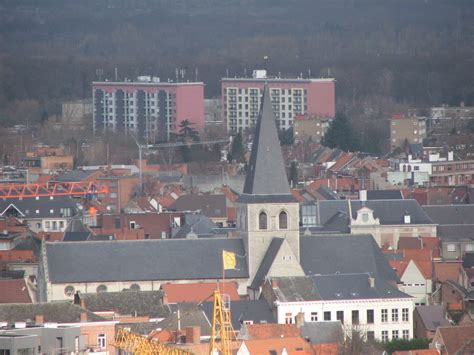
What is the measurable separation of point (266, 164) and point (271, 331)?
34.7 feet

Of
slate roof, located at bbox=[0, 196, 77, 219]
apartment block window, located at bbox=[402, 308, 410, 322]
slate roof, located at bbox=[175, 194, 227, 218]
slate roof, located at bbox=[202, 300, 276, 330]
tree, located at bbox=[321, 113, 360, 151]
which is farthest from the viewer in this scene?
tree, located at bbox=[321, 113, 360, 151]

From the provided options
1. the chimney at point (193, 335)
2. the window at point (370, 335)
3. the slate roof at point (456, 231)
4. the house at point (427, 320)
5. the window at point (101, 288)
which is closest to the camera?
the chimney at point (193, 335)

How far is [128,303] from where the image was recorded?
218ft

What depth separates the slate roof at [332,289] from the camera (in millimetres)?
69188

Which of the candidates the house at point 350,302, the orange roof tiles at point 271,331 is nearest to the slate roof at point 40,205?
the house at point 350,302

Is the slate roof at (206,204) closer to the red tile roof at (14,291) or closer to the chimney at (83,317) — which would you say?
the red tile roof at (14,291)

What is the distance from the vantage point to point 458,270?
7994cm

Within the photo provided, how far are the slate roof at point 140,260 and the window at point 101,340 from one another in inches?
493

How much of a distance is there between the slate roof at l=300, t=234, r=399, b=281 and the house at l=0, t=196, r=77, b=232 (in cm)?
2420

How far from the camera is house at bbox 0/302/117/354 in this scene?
189 ft

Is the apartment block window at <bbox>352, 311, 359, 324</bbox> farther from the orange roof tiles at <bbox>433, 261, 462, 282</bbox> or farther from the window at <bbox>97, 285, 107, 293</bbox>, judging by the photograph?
the orange roof tiles at <bbox>433, 261, 462, 282</bbox>

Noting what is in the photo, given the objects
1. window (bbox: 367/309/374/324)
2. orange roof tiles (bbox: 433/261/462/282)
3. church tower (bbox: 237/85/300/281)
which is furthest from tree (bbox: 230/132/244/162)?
window (bbox: 367/309/374/324)

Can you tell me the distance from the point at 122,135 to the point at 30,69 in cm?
3784

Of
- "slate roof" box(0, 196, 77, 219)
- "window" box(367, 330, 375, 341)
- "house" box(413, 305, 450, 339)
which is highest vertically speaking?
"slate roof" box(0, 196, 77, 219)
